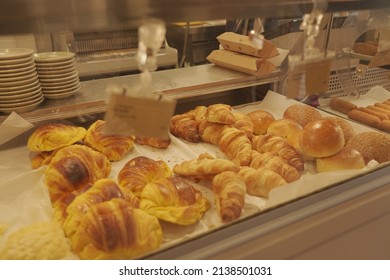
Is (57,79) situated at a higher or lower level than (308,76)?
lower

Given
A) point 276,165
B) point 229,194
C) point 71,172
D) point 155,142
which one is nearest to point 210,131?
point 155,142

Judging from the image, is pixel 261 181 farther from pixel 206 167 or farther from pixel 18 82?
pixel 18 82

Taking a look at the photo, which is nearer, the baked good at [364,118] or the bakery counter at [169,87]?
the bakery counter at [169,87]

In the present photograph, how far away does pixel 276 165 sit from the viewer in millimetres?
1067

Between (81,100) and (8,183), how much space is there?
1.25ft

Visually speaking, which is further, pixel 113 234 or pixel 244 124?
pixel 244 124

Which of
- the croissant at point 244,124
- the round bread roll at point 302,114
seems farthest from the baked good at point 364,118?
the croissant at point 244,124

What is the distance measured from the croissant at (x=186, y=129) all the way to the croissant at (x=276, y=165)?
0.26m

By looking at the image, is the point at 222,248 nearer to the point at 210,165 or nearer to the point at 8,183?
the point at 210,165

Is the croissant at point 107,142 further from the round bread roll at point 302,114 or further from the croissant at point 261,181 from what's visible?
the round bread roll at point 302,114

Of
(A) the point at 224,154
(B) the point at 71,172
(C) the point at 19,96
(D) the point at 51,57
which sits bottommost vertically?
(A) the point at 224,154

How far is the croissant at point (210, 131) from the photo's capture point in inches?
50.8

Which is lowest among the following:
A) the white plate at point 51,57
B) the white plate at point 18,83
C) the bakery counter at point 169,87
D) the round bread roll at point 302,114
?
the round bread roll at point 302,114

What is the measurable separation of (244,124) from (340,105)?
0.52 m
